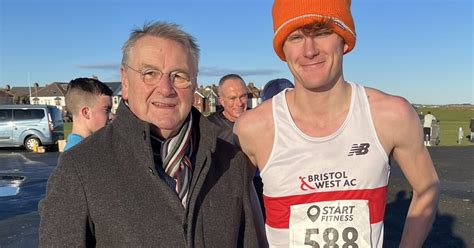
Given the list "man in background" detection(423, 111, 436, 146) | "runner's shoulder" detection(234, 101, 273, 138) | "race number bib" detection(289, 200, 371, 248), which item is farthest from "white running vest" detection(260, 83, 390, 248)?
"man in background" detection(423, 111, 436, 146)

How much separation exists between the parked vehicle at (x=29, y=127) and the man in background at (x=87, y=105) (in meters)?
15.0

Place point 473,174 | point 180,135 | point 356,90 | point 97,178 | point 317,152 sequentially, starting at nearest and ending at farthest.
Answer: point 97,178
point 180,135
point 317,152
point 356,90
point 473,174

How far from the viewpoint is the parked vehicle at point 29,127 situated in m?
18.3

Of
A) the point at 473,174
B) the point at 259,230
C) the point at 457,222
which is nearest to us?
the point at 259,230

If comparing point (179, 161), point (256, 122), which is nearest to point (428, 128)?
point (256, 122)

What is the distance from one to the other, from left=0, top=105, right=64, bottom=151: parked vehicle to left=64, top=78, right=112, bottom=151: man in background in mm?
15015

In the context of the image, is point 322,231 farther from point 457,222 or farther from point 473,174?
point 473,174

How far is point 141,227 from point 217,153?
543mm

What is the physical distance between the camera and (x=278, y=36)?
2.13m

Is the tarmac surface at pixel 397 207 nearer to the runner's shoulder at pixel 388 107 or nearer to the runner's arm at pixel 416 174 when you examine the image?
the runner's arm at pixel 416 174

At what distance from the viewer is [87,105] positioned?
4.36 m

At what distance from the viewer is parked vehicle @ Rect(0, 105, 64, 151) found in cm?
1827

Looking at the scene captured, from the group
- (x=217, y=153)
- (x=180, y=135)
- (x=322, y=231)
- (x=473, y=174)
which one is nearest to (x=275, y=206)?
(x=322, y=231)

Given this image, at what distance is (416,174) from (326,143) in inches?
22.5
